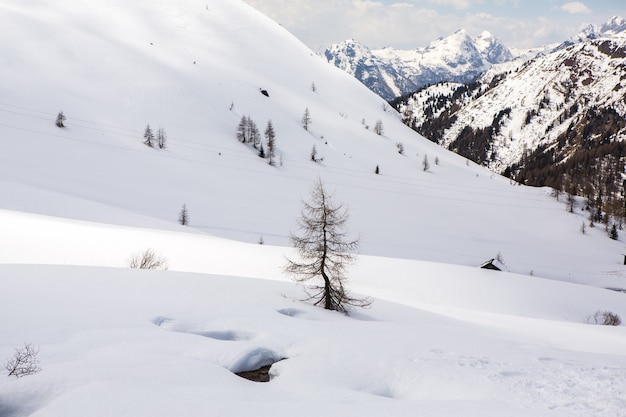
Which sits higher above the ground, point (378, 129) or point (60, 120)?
point (378, 129)

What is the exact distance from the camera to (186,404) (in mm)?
6449

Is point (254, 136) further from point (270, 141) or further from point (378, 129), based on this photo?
point (378, 129)

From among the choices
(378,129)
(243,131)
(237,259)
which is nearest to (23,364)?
(237,259)

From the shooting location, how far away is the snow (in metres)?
7.54

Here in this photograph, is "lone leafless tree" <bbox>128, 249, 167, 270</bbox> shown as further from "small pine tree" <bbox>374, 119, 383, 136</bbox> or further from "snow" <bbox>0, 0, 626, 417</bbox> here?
"small pine tree" <bbox>374, 119, 383, 136</bbox>

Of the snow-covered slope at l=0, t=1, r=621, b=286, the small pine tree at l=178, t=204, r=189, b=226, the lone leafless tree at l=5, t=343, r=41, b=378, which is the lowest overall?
the lone leafless tree at l=5, t=343, r=41, b=378

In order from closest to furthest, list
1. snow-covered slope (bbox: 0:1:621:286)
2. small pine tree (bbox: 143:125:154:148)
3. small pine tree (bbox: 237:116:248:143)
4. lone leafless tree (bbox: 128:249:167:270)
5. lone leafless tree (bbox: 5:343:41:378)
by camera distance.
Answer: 1. lone leafless tree (bbox: 5:343:41:378)
2. lone leafless tree (bbox: 128:249:167:270)
3. snow-covered slope (bbox: 0:1:621:286)
4. small pine tree (bbox: 143:125:154:148)
5. small pine tree (bbox: 237:116:248:143)

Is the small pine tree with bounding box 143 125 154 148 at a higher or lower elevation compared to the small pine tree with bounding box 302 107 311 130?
lower

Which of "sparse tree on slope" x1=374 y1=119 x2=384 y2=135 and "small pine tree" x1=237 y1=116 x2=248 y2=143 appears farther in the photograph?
"sparse tree on slope" x1=374 y1=119 x2=384 y2=135

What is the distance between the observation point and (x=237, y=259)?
98.4ft

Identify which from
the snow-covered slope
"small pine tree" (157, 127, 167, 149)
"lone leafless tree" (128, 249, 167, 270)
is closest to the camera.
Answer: "lone leafless tree" (128, 249, 167, 270)

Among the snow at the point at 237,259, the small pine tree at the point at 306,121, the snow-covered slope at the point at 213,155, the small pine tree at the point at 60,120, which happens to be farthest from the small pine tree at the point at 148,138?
the small pine tree at the point at 306,121

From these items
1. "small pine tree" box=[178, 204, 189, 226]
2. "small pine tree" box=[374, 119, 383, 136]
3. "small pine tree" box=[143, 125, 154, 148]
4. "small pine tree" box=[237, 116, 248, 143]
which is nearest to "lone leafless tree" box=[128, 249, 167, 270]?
"small pine tree" box=[178, 204, 189, 226]

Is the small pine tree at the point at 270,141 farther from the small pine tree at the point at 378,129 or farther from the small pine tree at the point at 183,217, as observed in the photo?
the small pine tree at the point at 378,129
